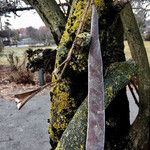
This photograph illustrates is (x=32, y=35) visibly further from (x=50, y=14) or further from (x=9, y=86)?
(x=50, y=14)

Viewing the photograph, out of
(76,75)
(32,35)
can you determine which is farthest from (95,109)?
(32,35)

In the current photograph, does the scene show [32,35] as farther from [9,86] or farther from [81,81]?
[81,81]

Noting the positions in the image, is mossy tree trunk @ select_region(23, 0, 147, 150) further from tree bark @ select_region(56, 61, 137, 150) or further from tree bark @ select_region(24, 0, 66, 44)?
tree bark @ select_region(24, 0, 66, 44)

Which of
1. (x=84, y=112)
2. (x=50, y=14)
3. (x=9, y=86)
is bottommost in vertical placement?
(x=9, y=86)

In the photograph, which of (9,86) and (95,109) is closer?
(95,109)

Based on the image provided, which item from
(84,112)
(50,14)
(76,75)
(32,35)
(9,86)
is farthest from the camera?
(32,35)

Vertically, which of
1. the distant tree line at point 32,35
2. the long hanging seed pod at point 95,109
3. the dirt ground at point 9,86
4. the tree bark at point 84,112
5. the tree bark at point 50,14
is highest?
the tree bark at point 50,14

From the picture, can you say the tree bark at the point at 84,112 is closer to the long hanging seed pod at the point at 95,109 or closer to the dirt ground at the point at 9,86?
the long hanging seed pod at the point at 95,109

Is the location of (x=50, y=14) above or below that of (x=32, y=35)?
above

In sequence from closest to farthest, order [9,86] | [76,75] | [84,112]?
[84,112], [76,75], [9,86]

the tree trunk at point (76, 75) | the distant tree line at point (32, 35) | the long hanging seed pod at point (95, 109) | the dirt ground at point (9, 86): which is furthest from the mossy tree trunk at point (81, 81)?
the distant tree line at point (32, 35)

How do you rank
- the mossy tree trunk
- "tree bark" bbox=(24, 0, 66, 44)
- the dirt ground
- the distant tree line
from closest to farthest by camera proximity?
the mossy tree trunk
"tree bark" bbox=(24, 0, 66, 44)
the dirt ground
the distant tree line

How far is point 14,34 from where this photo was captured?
23938 mm

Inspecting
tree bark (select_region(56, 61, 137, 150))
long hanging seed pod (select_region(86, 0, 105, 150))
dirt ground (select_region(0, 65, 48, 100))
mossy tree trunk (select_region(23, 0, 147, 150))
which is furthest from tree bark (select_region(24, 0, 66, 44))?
dirt ground (select_region(0, 65, 48, 100))
